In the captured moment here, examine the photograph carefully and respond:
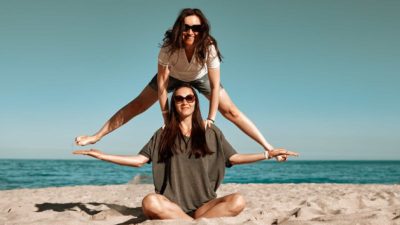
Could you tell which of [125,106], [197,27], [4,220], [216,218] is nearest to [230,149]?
[216,218]

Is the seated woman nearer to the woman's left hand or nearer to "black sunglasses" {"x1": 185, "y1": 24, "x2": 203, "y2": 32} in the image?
the woman's left hand

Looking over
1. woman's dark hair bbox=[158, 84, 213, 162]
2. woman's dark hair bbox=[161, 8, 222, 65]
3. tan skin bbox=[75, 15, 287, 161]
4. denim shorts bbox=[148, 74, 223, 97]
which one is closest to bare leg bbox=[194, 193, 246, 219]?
woman's dark hair bbox=[158, 84, 213, 162]

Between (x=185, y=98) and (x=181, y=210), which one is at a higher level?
(x=185, y=98)

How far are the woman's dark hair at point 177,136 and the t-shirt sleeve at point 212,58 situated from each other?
569 mm

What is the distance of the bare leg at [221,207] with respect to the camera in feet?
12.3

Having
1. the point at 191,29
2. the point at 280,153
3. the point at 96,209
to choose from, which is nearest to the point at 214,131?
the point at 280,153

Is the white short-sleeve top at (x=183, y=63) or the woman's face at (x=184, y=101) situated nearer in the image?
the woman's face at (x=184, y=101)

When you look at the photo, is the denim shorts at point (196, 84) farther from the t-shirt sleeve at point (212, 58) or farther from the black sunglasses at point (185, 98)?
the black sunglasses at point (185, 98)

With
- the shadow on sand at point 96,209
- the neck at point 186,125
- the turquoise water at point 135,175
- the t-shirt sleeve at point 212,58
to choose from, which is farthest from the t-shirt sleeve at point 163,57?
the turquoise water at point 135,175

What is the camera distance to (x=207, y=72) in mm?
4527

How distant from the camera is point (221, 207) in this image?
12.4 feet

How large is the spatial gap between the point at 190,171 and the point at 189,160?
0.35 feet

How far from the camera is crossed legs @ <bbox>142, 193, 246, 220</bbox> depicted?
12.0ft

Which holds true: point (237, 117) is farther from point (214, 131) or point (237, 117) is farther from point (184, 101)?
point (184, 101)
